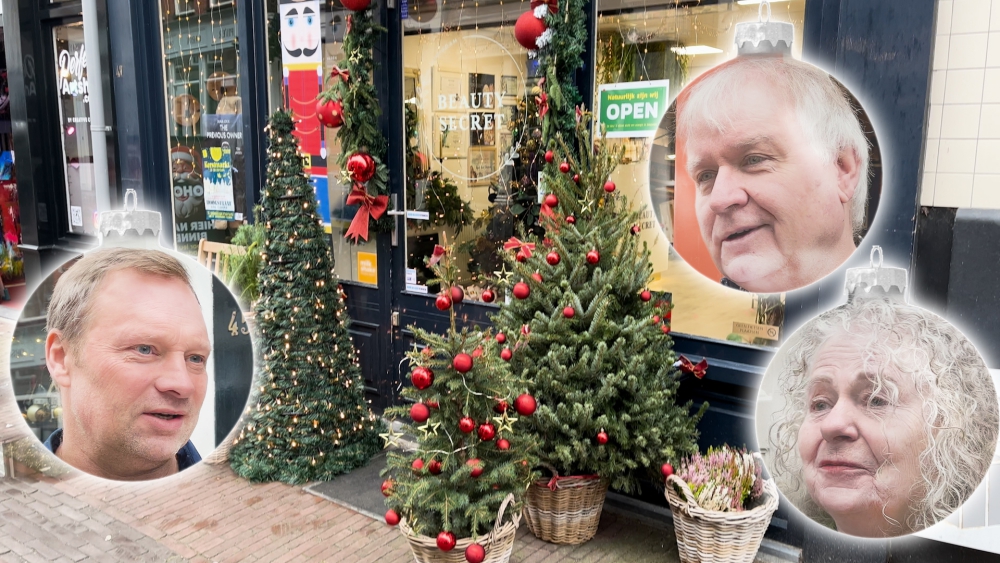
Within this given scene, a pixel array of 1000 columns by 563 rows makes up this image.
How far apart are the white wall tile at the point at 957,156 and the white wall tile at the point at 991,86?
198 mm

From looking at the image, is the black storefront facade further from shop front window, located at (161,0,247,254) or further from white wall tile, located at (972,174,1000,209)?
white wall tile, located at (972,174,1000,209)

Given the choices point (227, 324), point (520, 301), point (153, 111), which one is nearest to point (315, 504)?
point (520, 301)

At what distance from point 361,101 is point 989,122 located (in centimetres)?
396

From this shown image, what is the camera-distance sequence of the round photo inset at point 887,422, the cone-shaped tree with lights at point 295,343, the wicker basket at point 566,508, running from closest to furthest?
the round photo inset at point 887,422 → the wicker basket at point 566,508 → the cone-shaped tree with lights at point 295,343

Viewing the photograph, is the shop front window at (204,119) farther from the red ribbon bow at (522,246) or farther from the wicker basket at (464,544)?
the wicker basket at (464,544)

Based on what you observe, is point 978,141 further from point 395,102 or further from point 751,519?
point 395,102

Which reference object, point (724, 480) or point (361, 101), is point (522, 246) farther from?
point (361, 101)

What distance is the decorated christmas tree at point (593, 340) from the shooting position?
412cm

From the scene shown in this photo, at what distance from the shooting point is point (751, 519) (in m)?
3.91

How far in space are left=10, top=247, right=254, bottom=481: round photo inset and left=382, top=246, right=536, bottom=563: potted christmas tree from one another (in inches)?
60.5

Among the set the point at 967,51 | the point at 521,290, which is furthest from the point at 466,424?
the point at 967,51

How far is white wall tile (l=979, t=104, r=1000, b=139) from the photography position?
3.67 metres

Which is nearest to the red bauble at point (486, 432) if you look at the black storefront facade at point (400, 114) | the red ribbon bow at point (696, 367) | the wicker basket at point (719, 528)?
the wicker basket at point (719, 528)

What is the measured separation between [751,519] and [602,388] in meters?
0.96
